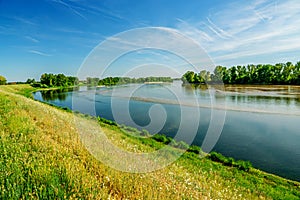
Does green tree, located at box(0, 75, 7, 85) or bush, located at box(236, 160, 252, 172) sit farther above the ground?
green tree, located at box(0, 75, 7, 85)

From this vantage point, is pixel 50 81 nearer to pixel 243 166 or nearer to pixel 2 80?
pixel 2 80

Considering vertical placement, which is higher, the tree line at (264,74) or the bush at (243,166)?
the tree line at (264,74)

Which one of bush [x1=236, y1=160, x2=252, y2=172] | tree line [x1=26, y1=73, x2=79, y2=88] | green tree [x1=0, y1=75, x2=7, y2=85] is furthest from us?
tree line [x1=26, y1=73, x2=79, y2=88]

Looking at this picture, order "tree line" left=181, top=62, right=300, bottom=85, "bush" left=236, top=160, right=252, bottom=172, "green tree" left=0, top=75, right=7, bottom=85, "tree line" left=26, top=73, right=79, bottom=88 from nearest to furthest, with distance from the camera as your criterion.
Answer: "bush" left=236, top=160, right=252, bottom=172 → "tree line" left=181, top=62, right=300, bottom=85 → "green tree" left=0, top=75, right=7, bottom=85 → "tree line" left=26, top=73, right=79, bottom=88

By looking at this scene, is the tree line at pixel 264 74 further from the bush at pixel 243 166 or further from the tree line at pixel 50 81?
the tree line at pixel 50 81

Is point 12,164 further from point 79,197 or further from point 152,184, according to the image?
point 152,184

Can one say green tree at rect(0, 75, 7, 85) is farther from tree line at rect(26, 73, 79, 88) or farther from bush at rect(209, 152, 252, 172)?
bush at rect(209, 152, 252, 172)

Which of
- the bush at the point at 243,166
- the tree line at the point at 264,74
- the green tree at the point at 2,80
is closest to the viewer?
the bush at the point at 243,166

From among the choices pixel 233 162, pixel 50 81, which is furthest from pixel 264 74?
pixel 50 81

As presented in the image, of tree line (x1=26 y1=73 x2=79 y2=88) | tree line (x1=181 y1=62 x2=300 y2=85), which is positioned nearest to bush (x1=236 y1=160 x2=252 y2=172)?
tree line (x1=181 y1=62 x2=300 y2=85)

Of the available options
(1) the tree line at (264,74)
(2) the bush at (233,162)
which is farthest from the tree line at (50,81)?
(2) the bush at (233,162)

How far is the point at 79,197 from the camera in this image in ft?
8.45

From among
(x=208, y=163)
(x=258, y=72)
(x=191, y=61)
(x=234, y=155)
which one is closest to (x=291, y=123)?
(x=234, y=155)

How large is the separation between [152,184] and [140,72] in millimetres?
5149
